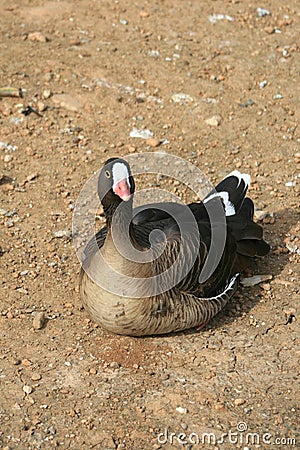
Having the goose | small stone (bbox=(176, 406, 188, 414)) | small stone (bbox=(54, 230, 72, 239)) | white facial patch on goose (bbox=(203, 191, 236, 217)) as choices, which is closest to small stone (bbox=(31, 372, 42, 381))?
the goose

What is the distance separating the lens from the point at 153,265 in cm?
614

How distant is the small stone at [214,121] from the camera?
9.19 m

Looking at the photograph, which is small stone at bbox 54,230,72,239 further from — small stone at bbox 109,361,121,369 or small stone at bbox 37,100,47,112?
small stone at bbox 37,100,47,112

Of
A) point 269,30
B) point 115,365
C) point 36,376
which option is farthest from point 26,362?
point 269,30

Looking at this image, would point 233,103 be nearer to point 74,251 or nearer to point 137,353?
point 74,251

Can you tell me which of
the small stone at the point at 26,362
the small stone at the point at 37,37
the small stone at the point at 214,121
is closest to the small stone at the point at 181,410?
the small stone at the point at 26,362

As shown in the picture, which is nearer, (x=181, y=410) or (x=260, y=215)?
(x=181, y=410)

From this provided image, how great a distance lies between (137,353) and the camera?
20.3ft

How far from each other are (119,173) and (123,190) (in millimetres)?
140

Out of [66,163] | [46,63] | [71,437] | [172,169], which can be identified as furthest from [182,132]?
[71,437]

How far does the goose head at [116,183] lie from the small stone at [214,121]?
3.54 meters

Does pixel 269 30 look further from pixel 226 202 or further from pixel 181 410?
pixel 181 410

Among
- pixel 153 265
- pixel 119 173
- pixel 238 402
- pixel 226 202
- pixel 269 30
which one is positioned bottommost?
pixel 238 402

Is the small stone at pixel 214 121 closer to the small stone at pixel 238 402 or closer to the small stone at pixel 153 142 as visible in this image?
the small stone at pixel 153 142
